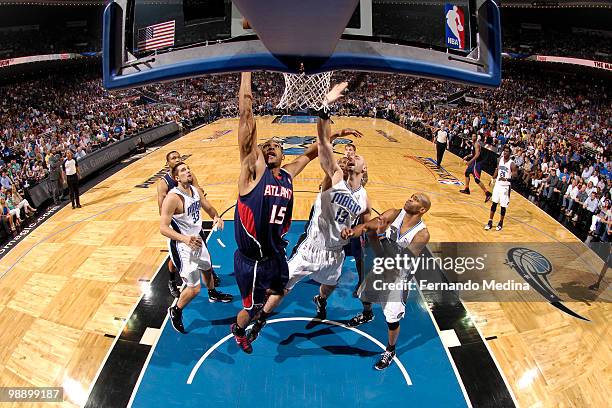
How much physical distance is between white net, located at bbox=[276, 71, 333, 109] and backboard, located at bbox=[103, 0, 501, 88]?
0.85 m

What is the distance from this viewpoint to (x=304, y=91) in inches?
168

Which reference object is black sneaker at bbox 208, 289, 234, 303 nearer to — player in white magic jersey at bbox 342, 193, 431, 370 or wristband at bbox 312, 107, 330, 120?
player in white magic jersey at bbox 342, 193, 431, 370

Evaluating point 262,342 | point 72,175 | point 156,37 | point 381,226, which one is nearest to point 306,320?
point 262,342

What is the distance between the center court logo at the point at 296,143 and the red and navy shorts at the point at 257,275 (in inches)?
437

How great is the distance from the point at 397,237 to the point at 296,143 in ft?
43.5

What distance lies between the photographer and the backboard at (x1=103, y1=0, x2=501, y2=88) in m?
3.15

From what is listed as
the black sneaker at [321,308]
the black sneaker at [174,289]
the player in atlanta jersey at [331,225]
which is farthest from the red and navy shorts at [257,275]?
the black sneaker at [174,289]

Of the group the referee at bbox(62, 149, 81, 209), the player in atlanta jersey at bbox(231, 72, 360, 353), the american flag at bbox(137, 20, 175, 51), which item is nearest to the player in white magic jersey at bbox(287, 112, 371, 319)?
the player in atlanta jersey at bbox(231, 72, 360, 353)

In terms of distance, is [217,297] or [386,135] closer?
[217,297]

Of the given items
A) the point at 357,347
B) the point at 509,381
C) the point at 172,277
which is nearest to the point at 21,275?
the point at 172,277

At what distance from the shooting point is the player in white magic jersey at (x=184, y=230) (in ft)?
15.4

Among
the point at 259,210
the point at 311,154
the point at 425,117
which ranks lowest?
the point at 259,210

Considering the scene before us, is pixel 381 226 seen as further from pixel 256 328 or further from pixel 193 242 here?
pixel 193 242

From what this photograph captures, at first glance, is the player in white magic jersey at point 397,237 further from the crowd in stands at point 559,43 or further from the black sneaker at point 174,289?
the crowd in stands at point 559,43
